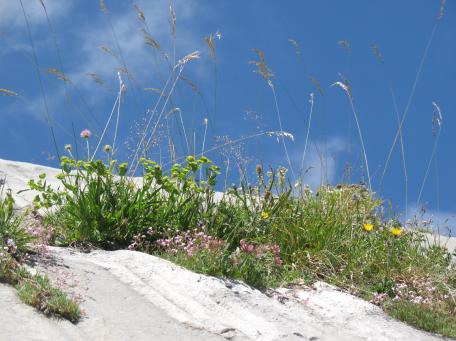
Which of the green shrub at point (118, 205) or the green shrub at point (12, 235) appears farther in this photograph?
the green shrub at point (118, 205)

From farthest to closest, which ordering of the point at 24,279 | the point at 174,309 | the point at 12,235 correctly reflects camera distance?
1. the point at 12,235
2. the point at 174,309
3. the point at 24,279

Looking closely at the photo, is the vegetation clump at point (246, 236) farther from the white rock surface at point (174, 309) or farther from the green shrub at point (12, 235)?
the green shrub at point (12, 235)

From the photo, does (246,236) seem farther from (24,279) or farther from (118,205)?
(24,279)

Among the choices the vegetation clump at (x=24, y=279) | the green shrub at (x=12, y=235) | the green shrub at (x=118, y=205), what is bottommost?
the vegetation clump at (x=24, y=279)

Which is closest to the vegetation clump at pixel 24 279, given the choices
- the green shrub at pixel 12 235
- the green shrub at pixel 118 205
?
the green shrub at pixel 12 235

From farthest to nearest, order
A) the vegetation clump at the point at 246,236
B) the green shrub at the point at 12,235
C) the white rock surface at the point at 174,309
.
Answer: the vegetation clump at the point at 246,236 < the green shrub at the point at 12,235 < the white rock surface at the point at 174,309

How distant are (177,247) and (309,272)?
3.84ft

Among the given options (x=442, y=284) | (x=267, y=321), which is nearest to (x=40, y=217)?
(x=267, y=321)

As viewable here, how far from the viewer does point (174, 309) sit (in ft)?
14.5

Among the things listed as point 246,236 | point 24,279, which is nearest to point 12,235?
point 24,279

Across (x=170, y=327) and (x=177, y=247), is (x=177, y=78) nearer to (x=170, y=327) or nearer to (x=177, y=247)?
(x=177, y=247)

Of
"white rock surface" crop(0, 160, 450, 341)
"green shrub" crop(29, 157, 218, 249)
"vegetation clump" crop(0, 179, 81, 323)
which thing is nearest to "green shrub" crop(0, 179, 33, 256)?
"vegetation clump" crop(0, 179, 81, 323)

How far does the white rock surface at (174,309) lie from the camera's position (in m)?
3.90

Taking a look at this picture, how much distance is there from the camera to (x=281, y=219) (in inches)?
243
